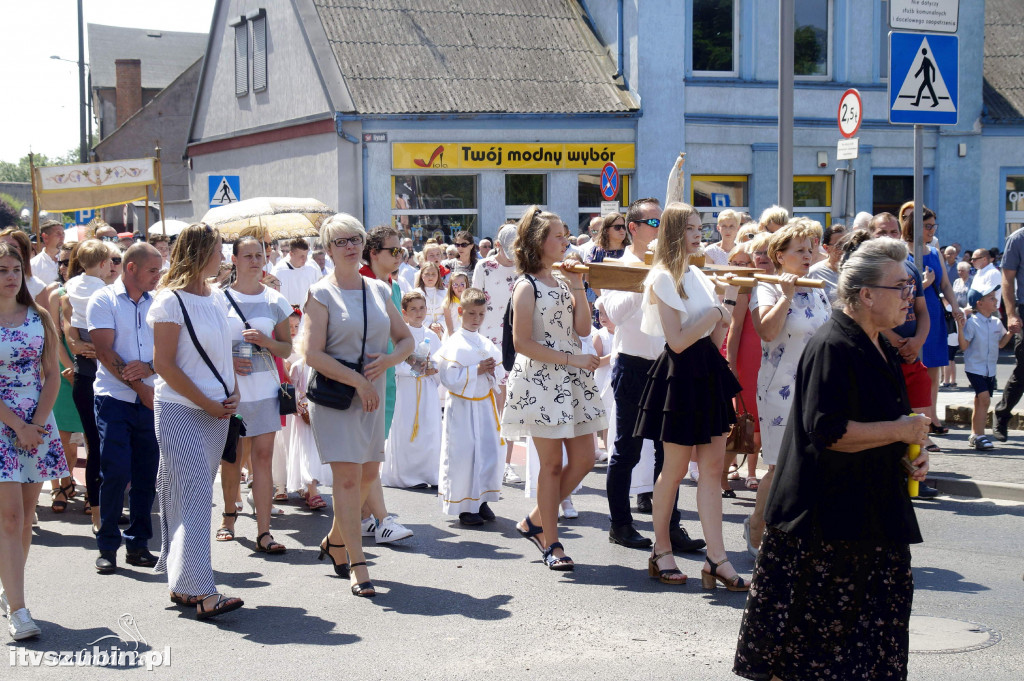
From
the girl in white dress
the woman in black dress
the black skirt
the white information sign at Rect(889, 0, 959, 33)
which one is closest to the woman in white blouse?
the black skirt

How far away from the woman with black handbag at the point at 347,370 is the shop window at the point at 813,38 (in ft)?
70.4

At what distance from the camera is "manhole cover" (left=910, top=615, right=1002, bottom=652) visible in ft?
16.9

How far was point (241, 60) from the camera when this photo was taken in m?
29.5

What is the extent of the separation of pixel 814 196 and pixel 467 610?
865 inches

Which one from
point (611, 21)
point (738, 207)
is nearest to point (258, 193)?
point (611, 21)

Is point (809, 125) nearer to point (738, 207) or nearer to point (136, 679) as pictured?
point (738, 207)

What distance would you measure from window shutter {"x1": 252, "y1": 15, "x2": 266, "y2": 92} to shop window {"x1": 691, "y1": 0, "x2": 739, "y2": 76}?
1059 cm

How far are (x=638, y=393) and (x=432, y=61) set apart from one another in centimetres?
1901

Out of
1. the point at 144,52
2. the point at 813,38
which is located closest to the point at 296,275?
the point at 813,38

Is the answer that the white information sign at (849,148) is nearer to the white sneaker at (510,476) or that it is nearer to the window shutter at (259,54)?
the white sneaker at (510,476)

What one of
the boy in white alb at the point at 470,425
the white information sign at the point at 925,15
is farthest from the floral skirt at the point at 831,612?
the white information sign at the point at 925,15

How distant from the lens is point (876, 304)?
13.6ft

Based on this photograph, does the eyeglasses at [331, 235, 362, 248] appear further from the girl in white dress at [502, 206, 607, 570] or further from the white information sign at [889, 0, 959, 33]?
the white information sign at [889, 0, 959, 33]

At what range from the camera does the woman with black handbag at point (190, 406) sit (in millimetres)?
5836
